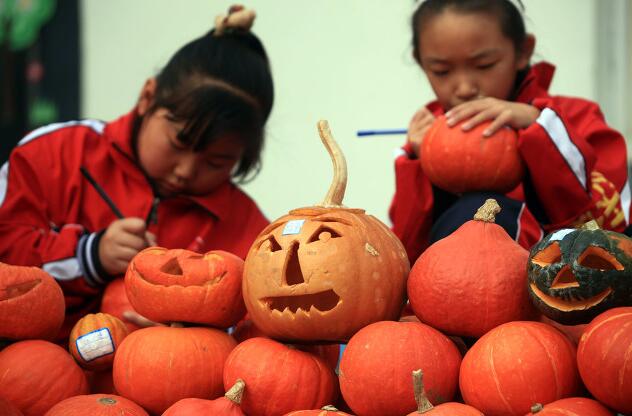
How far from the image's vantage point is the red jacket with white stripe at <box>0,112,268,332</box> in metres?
2.35

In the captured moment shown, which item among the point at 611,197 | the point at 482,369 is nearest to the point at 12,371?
the point at 482,369

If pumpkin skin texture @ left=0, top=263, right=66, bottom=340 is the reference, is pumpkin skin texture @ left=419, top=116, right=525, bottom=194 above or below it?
above

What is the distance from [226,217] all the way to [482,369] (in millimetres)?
1591

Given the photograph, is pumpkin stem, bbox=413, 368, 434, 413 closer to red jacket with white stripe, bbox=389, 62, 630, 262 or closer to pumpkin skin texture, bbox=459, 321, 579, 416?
pumpkin skin texture, bbox=459, 321, 579, 416

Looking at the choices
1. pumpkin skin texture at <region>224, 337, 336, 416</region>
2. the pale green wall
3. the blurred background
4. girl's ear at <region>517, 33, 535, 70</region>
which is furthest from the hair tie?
pumpkin skin texture at <region>224, 337, 336, 416</region>

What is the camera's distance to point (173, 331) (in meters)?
1.51

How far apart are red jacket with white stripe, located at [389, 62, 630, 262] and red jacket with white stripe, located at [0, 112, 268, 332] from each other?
639mm

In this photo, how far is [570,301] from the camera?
1.28 meters

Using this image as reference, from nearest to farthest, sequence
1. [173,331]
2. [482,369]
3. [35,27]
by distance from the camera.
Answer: [482,369] → [173,331] → [35,27]

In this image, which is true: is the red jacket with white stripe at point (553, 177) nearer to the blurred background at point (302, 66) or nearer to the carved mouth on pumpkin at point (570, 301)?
the carved mouth on pumpkin at point (570, 301)

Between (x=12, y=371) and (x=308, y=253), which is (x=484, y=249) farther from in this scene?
(x=12, y=371)

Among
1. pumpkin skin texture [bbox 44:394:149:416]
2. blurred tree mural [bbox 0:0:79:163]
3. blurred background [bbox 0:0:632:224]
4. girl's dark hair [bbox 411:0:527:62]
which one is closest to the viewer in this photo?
pumpkin skin texture [bbox 44:394:149:416]

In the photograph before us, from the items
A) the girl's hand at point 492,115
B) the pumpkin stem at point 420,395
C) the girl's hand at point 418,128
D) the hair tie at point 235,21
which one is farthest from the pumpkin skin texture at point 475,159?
the hair tie at point 235,21

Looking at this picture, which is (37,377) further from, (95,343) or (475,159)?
(475,159)
